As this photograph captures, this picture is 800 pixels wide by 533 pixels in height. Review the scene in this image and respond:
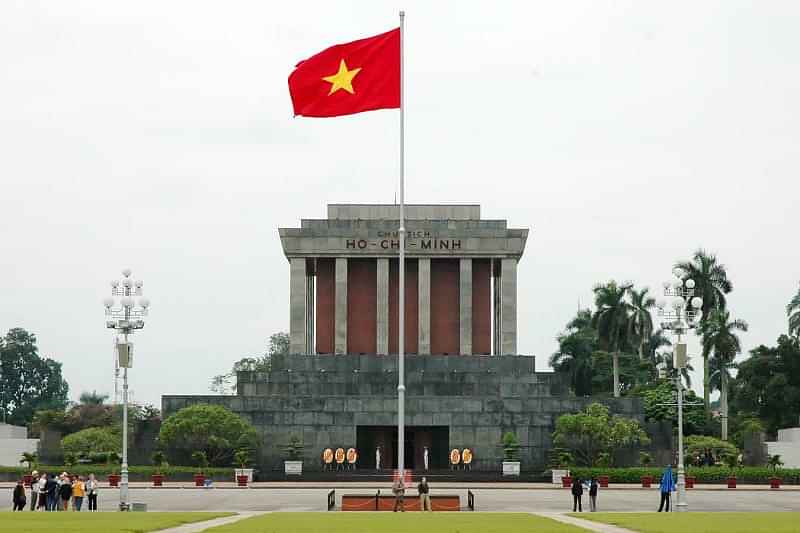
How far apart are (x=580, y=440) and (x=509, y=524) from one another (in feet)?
133

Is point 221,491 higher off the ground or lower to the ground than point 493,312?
lower

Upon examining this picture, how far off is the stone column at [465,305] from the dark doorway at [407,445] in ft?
21.2

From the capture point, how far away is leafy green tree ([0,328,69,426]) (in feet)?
521

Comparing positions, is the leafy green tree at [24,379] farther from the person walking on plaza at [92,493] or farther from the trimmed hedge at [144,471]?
the person walking on plaza at [92,493]

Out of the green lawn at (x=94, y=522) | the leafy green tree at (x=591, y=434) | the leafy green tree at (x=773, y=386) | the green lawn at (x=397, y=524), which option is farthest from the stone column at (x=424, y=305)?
the green lawn at (x=397, y=524)

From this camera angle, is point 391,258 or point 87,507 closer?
point 87,507

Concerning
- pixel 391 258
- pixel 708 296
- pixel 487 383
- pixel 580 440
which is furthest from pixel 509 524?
pixel 708 296

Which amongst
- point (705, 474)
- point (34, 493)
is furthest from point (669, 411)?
point (34, 493)

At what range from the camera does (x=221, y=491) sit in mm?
59500

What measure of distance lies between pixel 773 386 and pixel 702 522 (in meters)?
69.6

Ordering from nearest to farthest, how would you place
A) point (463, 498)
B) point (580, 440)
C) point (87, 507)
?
point (87, 507)
point (463, 498)
point (580, 440)

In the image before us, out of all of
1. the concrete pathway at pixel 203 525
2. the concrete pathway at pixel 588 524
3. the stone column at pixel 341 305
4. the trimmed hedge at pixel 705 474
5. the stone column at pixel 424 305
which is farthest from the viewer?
the stone column at pixel 341 305

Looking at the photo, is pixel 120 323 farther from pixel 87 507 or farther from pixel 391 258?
pixel 391 258

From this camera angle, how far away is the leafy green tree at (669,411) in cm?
9194
